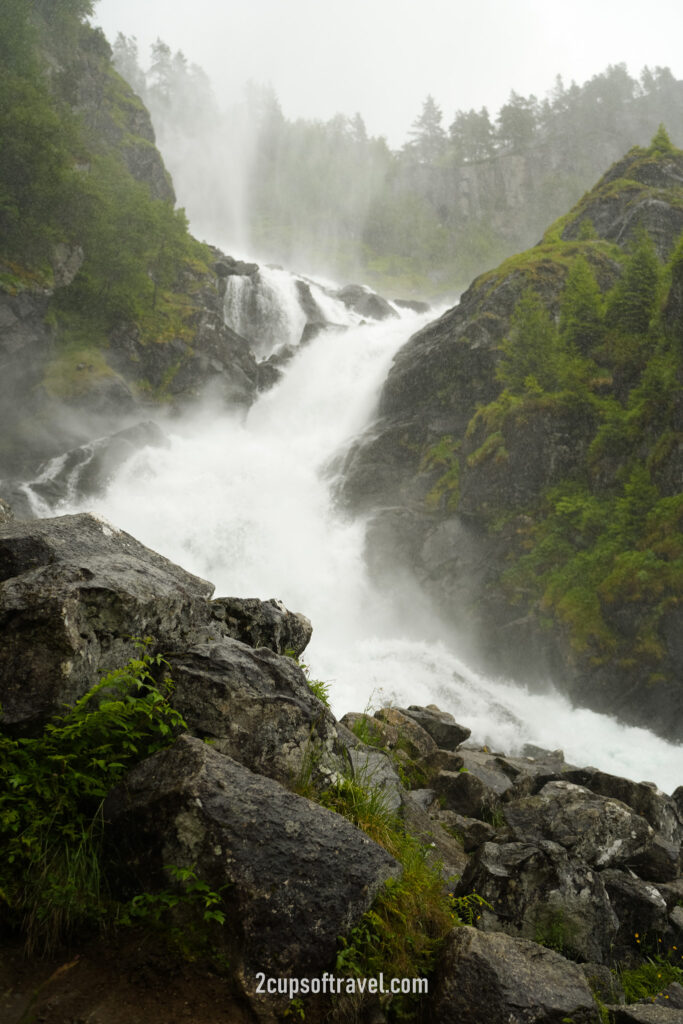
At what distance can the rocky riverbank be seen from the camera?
316 cm

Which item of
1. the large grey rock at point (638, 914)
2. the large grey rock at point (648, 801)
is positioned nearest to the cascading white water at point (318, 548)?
the large grey rock at point (648, 801)

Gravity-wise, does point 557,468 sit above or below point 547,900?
above

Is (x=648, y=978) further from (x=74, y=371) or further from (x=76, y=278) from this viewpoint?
(x=76, y=278)

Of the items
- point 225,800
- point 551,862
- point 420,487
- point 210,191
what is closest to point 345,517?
point 420,487

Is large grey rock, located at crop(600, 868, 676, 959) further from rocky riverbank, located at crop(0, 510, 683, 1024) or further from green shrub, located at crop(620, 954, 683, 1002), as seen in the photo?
green shrub, located at crop(620, 954, 683, 1002)

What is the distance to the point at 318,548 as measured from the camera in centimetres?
2455

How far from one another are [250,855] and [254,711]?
1.16 meters

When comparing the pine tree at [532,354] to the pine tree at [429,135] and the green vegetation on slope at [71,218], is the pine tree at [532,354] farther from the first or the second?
the pine tree at [429,135]

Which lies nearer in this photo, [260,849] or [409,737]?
[260,849]

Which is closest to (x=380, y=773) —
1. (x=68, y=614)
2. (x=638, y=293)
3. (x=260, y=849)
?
(x=260, y=849)

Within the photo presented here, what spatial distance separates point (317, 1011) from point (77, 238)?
35.3 meters

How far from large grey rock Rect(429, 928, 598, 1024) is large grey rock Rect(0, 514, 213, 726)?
109 inches

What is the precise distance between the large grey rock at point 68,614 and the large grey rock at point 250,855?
762 millimetres

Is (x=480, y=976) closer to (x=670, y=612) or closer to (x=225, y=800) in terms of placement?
(x=225, y=800)
